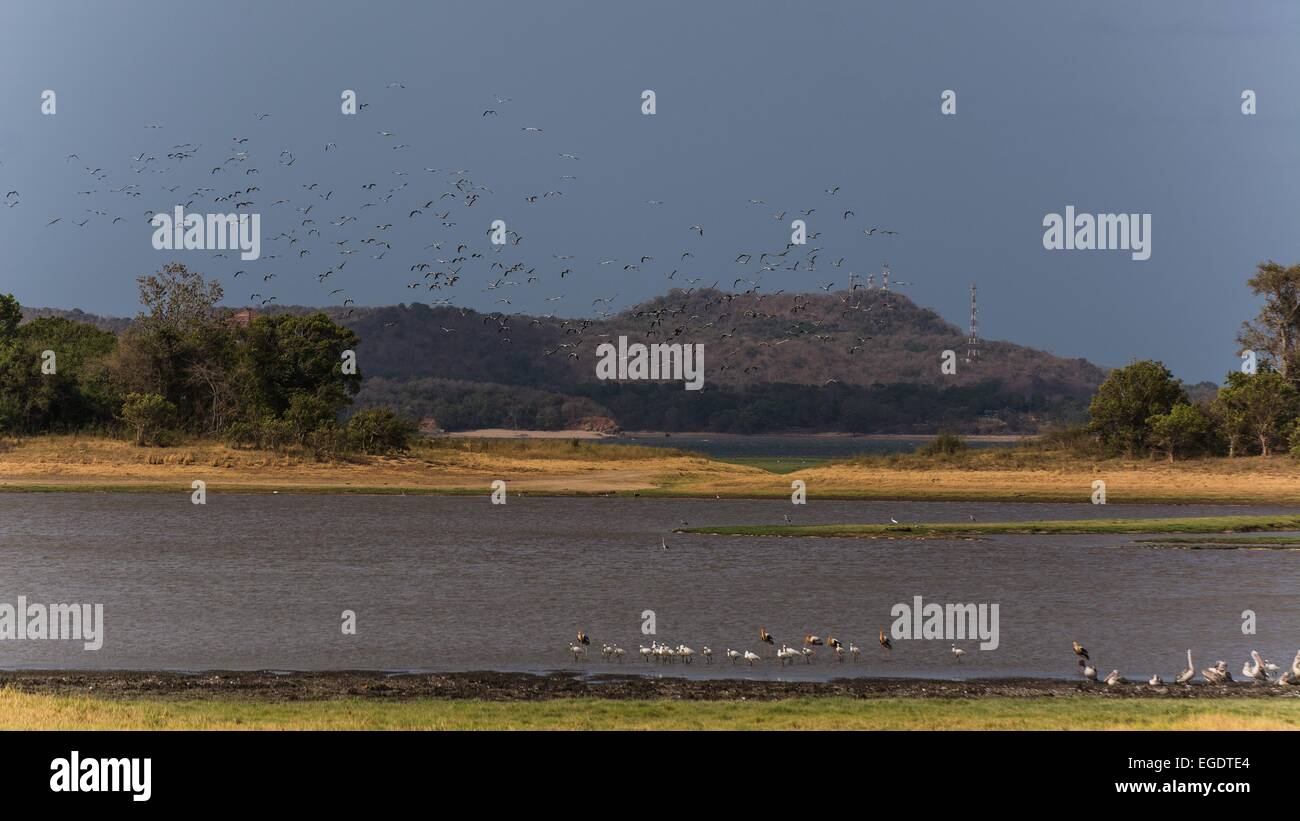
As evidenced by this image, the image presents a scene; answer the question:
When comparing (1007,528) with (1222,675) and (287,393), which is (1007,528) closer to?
(1222,675)

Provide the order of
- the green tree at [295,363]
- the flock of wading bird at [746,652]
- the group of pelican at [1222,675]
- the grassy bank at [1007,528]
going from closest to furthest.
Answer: the group of pelican at [1222,675], the flock of wading bird at [746,652], the grassy bank at [1007,528], the green tree at [295,363]

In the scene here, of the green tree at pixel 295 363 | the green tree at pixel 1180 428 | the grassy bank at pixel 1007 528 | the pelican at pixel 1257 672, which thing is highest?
the green tree at pixel 295 363

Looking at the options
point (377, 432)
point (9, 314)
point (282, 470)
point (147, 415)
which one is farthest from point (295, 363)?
point (9, 314)

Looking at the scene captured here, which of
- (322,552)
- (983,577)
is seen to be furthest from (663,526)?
(983,577)

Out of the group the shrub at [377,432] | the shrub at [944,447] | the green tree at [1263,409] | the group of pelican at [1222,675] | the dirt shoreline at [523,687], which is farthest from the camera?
the shrub at [944,447]

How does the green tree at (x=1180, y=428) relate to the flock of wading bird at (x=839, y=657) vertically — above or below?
above

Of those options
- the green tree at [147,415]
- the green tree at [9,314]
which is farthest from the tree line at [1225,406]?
the green tree at [9,314]

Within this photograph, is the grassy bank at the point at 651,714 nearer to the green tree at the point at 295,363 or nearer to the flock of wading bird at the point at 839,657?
the flock of wading bird at the point at 839,657
